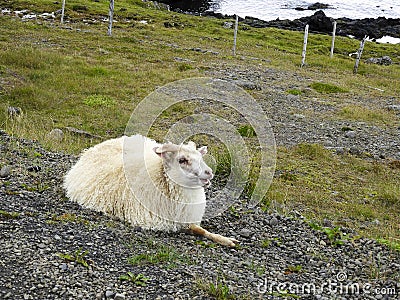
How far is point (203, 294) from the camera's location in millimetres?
5375

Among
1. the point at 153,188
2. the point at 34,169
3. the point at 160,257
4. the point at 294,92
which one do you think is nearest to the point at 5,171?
the point at 34,169

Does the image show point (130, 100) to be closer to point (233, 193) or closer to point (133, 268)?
point (233, 193)

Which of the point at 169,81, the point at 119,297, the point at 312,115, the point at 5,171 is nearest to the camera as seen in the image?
the point at 119,297

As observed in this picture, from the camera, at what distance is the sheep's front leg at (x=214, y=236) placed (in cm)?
694

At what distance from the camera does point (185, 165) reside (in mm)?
6926

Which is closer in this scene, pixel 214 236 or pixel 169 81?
pixel 214 236

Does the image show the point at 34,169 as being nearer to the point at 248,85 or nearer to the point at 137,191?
the point at 137,191

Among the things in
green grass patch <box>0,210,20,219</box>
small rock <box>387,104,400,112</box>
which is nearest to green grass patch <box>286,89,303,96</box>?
small rock <box>387,104,400,112</box>

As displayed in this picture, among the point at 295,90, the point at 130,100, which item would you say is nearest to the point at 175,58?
the point at 295,90

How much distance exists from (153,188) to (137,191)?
26 centimetres

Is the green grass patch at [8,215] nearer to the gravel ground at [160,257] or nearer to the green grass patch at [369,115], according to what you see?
the gravel ground at [160,257]

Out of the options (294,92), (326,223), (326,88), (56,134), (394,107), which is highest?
(326,88)

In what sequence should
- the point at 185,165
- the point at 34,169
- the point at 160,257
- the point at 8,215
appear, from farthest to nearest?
1. the point at 34,169
2. the point at 185,165
3. the point at 8,215
4. the point at 160,257

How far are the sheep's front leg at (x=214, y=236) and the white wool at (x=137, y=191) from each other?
123 millimetres
